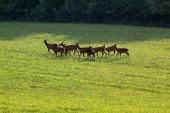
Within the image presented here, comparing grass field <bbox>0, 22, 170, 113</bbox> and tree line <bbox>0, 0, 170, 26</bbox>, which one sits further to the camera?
tree line <bbox>0, 0, 170, 26</bbox>

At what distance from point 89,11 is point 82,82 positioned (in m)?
56.3

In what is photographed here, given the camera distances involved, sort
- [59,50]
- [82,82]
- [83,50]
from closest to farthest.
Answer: [82,82]
[83,50]
[59,50]

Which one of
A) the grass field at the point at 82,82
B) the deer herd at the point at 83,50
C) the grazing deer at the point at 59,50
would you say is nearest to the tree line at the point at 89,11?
the grass field at the point at 82,82

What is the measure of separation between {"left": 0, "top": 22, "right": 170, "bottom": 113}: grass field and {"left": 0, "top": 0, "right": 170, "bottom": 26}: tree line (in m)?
34.4

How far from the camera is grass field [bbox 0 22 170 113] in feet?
61.2

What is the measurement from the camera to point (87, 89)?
Result: 2327 centimetres

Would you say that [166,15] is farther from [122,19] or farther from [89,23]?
[89,23]

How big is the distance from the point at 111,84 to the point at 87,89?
2.02 metres

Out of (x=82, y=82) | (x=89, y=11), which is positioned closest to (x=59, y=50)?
(x=82, y=82)

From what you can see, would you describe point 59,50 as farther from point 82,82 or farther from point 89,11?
point 89,11

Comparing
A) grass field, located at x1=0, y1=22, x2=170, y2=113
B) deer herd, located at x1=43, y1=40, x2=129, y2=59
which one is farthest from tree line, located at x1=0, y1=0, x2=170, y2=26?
deer herd, located at x1=43, y1=40, x2=129, y2=59

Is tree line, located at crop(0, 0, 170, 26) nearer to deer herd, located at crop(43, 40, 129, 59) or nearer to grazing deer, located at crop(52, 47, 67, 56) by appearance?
deer herd, located at crop(43, 40, 129, 59)

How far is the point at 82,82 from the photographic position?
2506 cm

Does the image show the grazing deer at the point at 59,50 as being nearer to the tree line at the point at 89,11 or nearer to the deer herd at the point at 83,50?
the deer herd at the point at 83,50
